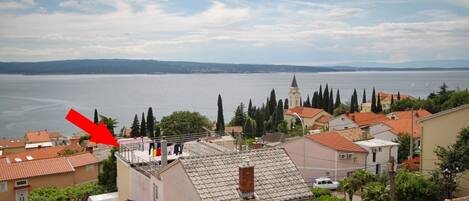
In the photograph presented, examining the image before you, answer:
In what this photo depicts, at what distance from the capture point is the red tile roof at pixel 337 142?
3316 cm

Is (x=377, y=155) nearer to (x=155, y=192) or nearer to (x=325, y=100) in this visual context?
(x=155, y=192)

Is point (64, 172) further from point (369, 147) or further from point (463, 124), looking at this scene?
point (463, 124)

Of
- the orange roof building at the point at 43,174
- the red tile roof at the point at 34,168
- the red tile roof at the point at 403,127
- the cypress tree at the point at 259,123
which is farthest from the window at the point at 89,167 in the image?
the cypress tree at the point at 259,123

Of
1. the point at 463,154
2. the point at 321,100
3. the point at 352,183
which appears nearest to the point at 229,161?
the point at 352,183

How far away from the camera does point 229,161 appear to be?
14773 mm

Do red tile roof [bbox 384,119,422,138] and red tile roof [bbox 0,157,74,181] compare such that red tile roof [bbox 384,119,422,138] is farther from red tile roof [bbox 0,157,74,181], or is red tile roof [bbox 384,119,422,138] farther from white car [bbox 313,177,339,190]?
red tile roof [bbox 0,157,74,181]

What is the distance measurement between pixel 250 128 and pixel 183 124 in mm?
12546

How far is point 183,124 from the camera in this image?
64.1 meters

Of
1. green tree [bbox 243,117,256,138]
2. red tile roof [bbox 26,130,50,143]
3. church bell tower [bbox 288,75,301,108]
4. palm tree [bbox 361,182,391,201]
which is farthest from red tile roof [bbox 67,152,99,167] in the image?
church bell tower [bbox 288,75,301,108]

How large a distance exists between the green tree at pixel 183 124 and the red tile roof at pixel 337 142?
31.7 m

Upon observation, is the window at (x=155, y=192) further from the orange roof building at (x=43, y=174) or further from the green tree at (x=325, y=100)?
the green tree at (x=325, y=100)

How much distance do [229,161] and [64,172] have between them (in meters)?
26.5

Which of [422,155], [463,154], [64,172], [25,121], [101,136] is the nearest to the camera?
[463,154]

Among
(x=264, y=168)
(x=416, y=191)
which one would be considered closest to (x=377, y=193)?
(x=416, y=191)
